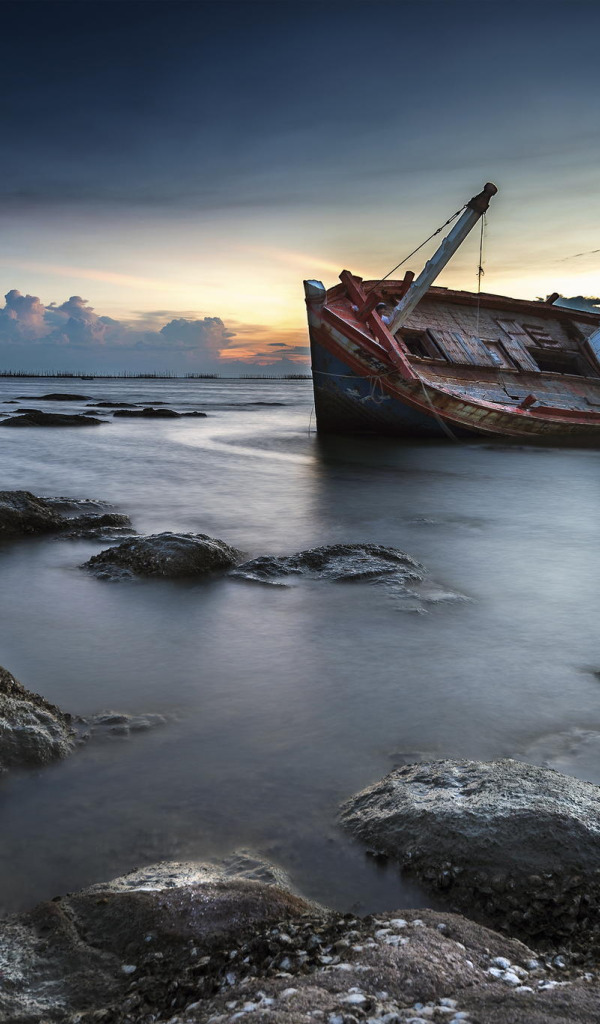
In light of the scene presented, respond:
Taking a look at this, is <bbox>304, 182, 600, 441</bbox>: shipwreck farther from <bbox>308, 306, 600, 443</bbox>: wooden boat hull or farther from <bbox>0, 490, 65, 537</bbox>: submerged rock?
<bbox>0, 490, 65, 537</bbox>: submerged rock

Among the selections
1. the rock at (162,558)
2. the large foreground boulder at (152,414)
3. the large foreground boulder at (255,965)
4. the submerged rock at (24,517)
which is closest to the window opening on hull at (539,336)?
the large foreground boulder at (152,414)

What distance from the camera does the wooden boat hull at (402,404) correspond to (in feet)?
55.8

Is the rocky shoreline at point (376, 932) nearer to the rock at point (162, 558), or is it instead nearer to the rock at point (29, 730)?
the rock at point (29, 730)

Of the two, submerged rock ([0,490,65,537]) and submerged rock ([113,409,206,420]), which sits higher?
submerged rock ([113,409,206,420])

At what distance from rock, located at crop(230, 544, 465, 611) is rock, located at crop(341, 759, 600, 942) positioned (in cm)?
298

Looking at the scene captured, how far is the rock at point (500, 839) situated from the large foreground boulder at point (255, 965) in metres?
0.27

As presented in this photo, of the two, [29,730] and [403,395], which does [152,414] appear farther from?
[29,730]

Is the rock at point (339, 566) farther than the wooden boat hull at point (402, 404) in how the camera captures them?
No

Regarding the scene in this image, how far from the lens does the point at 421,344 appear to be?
20984 millimetres

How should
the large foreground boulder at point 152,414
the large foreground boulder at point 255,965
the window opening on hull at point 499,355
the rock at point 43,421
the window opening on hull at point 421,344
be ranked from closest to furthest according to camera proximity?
the large foreground boulder at point 255,965
the window opening on hull at point 421,344
the window opening on hull at point 499,355
the rock at point 43,421
the large foreground boulder at point 152,414

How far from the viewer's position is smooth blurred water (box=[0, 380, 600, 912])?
288 cm

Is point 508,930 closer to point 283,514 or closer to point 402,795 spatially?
point 402,795

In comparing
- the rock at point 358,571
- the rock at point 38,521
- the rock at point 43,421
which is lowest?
the rock at point 358,571

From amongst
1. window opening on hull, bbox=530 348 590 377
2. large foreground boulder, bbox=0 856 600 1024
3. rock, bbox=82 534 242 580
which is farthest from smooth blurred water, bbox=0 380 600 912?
window opening on hull, bbox=530 348 590 377
